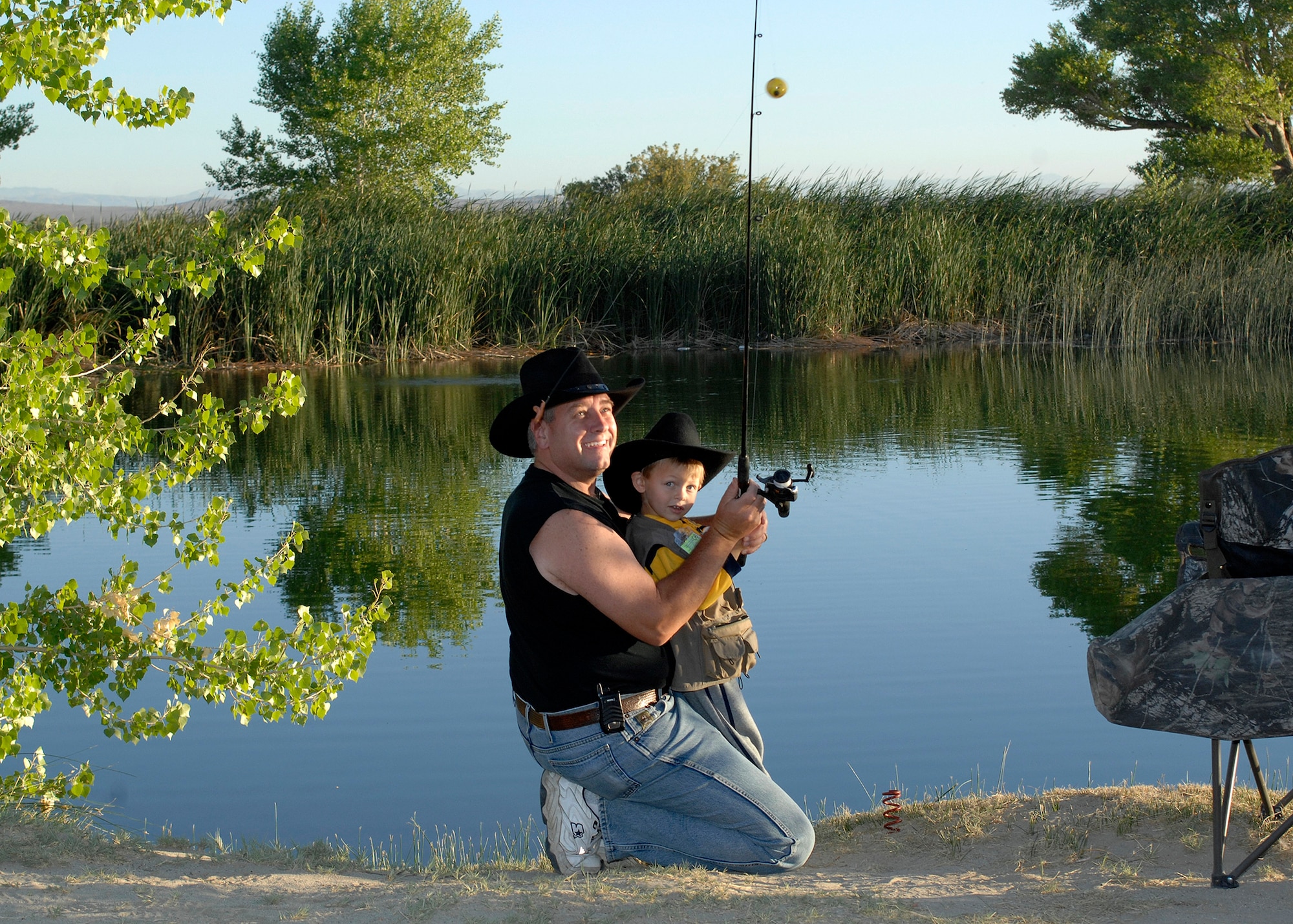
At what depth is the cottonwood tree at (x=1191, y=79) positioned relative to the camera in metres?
34.2

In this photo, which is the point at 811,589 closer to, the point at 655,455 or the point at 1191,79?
the point at 655,455

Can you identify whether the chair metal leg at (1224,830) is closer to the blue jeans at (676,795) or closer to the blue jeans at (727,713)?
the blue jeans at (676,795)

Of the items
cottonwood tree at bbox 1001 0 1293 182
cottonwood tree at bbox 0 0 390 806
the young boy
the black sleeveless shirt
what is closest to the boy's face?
the young boy

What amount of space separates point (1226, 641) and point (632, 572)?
135cm

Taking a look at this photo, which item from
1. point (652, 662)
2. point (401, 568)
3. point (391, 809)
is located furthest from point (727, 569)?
point (401, 568)

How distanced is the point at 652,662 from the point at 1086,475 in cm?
712

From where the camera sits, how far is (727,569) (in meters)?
3.75

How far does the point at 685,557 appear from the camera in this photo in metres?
3.73

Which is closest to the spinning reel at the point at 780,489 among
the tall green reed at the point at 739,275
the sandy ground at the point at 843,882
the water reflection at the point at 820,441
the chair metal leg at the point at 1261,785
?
the sandy ground at the point at 843,882

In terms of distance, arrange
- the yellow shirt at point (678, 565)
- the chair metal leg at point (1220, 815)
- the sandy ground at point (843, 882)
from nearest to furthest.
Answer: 1. the sandy ground at point (843, 882)
2. the chair metal leg at point (1220, 815)
3. the yellow shirt at point (678, 565)

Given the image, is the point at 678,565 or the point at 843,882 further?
the point at 678,565

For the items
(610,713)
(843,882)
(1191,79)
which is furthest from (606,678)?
(1191,79)

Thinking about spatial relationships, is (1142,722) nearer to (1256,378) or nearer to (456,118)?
(1256,378)

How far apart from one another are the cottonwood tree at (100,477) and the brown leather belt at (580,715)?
63 cm
